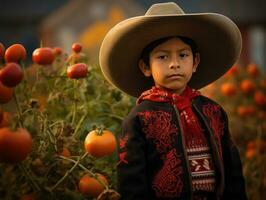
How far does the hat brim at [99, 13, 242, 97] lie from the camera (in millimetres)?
2404

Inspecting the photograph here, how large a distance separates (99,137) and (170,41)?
498 millimetres

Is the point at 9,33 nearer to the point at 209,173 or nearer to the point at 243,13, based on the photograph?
the point at 243,13

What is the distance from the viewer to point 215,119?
244 centimetres

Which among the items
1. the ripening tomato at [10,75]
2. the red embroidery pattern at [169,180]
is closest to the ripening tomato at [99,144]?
the red embroidery pattern at [169,180]

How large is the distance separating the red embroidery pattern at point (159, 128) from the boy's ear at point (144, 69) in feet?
0.70

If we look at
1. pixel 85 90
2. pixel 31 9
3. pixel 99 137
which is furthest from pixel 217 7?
pixel 99 137

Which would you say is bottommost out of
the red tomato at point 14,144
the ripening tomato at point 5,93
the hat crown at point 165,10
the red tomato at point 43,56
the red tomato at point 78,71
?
the red tomato at point 14,144

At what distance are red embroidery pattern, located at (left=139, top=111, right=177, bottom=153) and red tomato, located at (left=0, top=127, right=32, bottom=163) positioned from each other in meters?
0.54

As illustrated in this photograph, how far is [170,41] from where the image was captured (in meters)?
2.41

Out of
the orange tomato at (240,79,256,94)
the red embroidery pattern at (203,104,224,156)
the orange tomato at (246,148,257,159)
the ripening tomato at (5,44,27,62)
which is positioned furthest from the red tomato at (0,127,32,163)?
the orange tomato at (240,79,256,94)

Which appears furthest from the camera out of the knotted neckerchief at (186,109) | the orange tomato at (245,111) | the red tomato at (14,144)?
the orange tomato at (245,111)

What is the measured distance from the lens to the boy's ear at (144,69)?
2506 millimetres

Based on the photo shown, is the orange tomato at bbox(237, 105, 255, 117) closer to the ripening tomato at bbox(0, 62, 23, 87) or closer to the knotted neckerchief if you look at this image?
the knotted neckerchief

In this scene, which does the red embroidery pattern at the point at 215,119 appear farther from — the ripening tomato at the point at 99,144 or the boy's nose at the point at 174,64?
the ripening tomato at the point at 99,144
